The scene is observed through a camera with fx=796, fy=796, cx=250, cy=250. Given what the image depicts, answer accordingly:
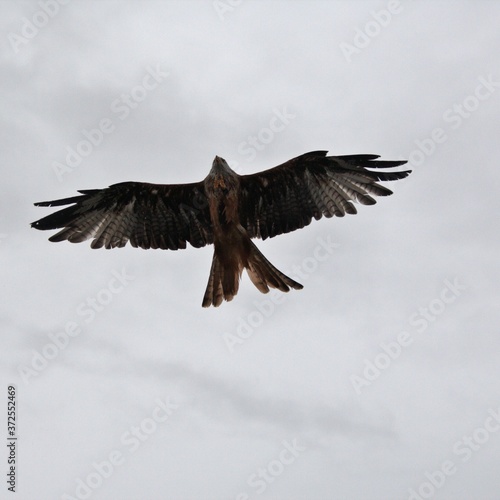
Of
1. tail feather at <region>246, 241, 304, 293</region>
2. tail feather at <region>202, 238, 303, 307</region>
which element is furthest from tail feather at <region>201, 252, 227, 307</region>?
tail feather at <region>246, 241, 304, 293</region>

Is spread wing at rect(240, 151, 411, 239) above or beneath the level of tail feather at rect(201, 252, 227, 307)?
above

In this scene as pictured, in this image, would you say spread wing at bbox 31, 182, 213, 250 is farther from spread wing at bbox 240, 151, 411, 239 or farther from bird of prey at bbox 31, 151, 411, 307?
spread wing at bbox 240, 151, 411, 239

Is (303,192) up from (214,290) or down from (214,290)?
up

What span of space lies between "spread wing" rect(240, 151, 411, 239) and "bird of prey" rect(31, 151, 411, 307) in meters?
0.02

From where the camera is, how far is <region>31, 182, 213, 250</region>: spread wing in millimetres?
15172

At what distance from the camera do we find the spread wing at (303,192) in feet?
48.2

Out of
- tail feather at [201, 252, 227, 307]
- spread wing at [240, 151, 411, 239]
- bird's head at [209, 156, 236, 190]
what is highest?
spread wing at [240, 151, 411, 239]

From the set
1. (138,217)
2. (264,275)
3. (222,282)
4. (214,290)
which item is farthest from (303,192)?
(138,217)

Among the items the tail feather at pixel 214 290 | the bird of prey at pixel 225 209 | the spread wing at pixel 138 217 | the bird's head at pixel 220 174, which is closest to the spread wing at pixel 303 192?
the bird of prey at pixel 225 209

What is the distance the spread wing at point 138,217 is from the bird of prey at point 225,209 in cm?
Answer: 2

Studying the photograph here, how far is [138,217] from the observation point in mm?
15477

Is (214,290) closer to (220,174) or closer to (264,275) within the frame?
(264,275)

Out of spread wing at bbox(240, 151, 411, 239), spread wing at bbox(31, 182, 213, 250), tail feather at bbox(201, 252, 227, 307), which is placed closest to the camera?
tail feather at bbox(201, 252, 227, 307)

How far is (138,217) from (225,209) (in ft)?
6.34
